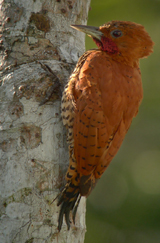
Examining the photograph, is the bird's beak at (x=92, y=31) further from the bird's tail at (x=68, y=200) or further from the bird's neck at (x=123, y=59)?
the bird's tail at (x=68, y=200)

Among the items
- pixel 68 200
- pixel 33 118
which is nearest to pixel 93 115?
pixel 33 118

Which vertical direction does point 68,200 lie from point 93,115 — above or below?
below

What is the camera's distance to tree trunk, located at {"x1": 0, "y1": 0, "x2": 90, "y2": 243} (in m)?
2.43

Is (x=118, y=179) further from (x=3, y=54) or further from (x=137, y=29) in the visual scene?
(x=3, y=54)

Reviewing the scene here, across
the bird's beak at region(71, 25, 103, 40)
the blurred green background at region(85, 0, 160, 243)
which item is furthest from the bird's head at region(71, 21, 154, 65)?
the blurred green background at region(85, 0, 160, 243)

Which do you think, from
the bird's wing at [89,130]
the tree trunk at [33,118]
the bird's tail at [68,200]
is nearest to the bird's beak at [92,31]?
the tree trunk at [33,118]

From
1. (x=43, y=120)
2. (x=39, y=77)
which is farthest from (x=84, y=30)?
(x=43, y=120)

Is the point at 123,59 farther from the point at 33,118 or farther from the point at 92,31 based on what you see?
the point at 33,118

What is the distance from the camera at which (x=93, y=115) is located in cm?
281

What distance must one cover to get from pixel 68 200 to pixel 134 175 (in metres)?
3.03

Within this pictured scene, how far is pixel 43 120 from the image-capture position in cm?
269

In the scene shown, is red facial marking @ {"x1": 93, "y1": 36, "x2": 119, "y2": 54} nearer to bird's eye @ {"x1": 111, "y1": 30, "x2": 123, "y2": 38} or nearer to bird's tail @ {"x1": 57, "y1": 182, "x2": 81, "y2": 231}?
bird's eye @ {"x1": 111, "y1": 30, "x2": 123, "y2": 38}

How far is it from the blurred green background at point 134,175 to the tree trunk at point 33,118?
2.54 meters

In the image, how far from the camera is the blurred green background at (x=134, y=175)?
514cm
